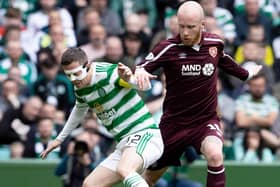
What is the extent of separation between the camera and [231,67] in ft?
42.9

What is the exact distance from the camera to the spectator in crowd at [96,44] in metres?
18.0

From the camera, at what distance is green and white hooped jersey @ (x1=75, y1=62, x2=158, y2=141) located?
40.3ft

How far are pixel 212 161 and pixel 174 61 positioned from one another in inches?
42.7

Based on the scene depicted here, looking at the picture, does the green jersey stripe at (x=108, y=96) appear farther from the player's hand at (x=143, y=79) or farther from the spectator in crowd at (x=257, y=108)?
the spectator in crowd at (x=257, y=108)

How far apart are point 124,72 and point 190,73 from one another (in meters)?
1.13

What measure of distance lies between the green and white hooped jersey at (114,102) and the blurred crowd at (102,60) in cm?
252

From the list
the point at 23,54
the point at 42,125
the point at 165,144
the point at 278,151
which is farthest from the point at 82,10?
the point at 165,144

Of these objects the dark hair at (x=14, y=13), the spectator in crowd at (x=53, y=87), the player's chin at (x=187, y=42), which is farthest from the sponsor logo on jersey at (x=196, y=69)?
the dark hair at (x=14, y=13)

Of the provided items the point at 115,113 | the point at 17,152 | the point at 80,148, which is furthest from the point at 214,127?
the point at 17,152

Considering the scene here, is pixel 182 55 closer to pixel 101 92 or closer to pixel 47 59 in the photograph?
pixel 101 92

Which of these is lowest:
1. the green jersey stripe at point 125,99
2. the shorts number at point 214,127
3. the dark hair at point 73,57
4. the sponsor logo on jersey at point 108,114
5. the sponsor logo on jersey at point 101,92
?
the shorts number at point 214,127

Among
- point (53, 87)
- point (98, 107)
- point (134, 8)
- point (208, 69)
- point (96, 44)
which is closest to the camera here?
point (98, 107)

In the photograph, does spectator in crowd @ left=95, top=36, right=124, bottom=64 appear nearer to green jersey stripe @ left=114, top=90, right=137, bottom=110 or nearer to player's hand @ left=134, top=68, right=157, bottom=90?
Answer: green jersey stripe @ left=114, top=90, right=137, bottom=110

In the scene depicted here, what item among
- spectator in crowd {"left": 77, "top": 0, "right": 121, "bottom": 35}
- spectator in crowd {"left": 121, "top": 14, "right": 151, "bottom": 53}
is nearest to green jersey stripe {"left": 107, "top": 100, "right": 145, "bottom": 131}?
spectator in crowd {"left": 121, "top": 14, "right": 151, "bottom": 53}
